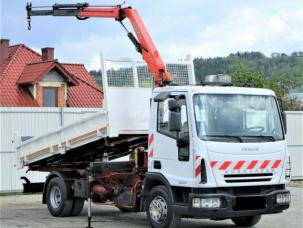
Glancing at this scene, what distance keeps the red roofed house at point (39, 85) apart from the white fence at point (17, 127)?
39.2 ft

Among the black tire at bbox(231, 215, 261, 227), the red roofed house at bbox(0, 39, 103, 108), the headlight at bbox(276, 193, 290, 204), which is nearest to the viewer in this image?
the headlight at bbox(276, 193, 290, 204)

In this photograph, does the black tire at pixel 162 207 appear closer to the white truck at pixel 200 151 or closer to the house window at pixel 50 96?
the white truck at pixel 200 151

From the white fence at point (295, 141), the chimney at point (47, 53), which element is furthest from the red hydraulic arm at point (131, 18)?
the chimney at point (47, 53)

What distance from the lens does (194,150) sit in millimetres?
11195

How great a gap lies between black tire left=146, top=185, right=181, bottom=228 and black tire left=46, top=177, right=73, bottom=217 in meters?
3.11

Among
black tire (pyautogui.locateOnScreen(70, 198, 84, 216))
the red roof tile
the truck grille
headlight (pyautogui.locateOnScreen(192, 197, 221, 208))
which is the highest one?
the red roof tile

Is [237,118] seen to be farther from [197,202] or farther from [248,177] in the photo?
[197,202]

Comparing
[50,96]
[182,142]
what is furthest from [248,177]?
[50,96]

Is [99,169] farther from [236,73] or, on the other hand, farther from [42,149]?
[236,73]

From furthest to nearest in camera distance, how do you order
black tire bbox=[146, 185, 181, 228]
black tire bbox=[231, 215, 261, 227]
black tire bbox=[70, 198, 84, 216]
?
1. black tire bbox=[70, 198, 84, 216]
2. black tire bbox=[231, 215, 261, 227]
3. black tire bbox=[146, 185, 181, 228]

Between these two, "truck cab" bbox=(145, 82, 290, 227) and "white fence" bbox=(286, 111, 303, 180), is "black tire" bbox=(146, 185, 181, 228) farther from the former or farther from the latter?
"white fence" bbox=(286, 111, 303, 180)

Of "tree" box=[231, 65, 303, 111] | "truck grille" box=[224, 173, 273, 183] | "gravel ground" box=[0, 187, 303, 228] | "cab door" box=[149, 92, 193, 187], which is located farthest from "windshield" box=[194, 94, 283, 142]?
"tree" box=[231, 65, 303, 111]

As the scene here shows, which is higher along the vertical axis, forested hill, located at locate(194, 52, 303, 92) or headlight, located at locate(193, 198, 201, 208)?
forested hill, located at locate(194, 52, 303, 92)

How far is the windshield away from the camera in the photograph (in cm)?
1137
